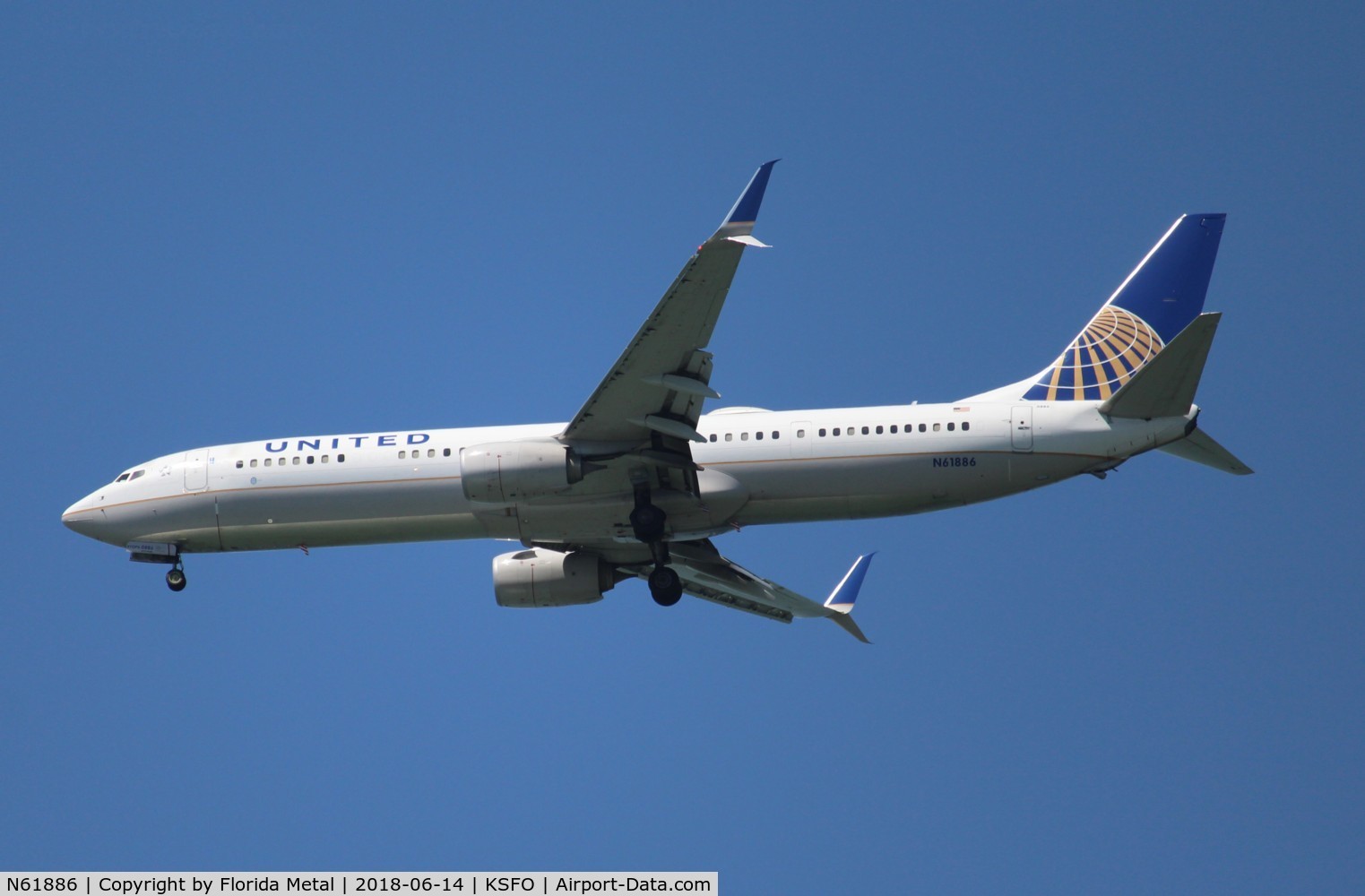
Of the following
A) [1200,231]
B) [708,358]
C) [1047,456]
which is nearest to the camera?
[708,358]

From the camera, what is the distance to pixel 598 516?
32.2 meters

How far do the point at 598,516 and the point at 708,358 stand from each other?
191 inches

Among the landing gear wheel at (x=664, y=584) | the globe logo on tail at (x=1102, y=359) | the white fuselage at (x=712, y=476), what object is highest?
the globe logo on tail at (x=1102, y=359)

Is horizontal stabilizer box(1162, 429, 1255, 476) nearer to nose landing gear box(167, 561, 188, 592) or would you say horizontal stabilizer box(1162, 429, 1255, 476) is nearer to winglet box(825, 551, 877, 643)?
winglet box(825, 551, 877, 643)

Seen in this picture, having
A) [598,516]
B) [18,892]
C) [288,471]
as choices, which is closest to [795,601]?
[598,516]

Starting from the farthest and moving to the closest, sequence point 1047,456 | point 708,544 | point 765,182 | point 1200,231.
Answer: point 708,544, point 1200,231, point 1047,456, point 765,182

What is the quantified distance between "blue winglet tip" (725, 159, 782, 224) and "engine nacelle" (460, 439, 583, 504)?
660cm

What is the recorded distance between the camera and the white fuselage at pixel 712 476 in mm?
31562

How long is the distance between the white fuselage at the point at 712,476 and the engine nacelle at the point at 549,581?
7.30 feet

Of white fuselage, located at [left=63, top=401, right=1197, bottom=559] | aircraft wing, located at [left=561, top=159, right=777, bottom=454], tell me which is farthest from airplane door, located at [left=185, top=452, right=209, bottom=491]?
aircraft wing, located at [left=561, top=159, right=777, bottom=454]

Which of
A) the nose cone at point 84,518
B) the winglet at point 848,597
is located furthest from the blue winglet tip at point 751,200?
the nose cone at point 84,518

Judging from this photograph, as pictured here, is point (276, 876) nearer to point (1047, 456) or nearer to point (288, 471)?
point (288, 471)

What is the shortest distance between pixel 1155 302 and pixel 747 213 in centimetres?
1187

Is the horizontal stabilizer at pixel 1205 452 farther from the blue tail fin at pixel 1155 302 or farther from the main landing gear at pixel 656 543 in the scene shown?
the main landing gear at pixel 656 543
